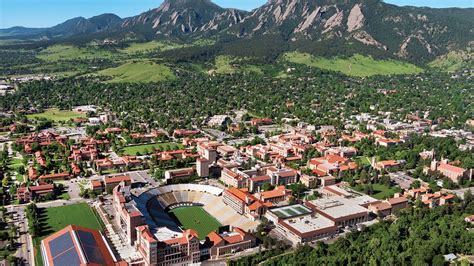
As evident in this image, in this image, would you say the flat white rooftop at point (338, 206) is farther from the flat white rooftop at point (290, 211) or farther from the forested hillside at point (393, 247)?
the forested hillside at point (393, 247)

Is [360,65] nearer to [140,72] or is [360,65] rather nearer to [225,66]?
[225,66]

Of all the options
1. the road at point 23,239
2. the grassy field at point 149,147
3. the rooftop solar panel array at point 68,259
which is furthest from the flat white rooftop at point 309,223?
the grassy field at point 149,147

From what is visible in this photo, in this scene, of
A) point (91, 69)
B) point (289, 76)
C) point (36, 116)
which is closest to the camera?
point (36, 116)

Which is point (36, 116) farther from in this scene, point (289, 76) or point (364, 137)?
point (289, 76)

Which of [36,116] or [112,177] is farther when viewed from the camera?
[36,116]

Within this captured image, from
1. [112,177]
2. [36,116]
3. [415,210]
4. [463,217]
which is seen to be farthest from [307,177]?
[36,116]

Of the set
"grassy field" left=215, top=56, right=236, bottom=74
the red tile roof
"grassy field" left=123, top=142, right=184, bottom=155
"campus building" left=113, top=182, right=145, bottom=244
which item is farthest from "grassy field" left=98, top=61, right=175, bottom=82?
"campus building" left=113, top=182, right=145, bottom=244

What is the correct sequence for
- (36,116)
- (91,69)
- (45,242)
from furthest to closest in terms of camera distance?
(91,69) < (36,116) < (45,242)
